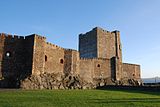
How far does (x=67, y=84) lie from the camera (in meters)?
28.3

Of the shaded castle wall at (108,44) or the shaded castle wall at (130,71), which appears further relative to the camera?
the shaded castle wall at (108,44)

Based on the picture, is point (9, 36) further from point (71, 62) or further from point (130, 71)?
point (130, 71)

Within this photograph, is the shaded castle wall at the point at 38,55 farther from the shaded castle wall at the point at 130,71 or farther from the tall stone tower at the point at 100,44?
the shaded castle wall at the point at 130,71

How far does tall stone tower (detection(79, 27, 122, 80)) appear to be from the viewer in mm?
41500

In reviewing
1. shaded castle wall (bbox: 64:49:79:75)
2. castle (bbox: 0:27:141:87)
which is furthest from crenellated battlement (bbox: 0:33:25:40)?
shaded castle wall (bbox: 64:49:79:75)

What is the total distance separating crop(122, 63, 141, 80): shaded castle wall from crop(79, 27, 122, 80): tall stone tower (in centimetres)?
152

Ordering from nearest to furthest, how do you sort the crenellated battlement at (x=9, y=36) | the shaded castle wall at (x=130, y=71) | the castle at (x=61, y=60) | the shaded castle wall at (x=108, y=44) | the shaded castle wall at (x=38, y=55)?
the castle at (x=61, y=60), the crenellated battlement at (x=9, y=36), the shaded castle wall at (x=38, y=55), the shaded castle wall at (x=130, y=71), the shaded castle wall at (x=108, y=44)

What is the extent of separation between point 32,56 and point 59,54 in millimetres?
5292

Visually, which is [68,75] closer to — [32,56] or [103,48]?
[32,56]

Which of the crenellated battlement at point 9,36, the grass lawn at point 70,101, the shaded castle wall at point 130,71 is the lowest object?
the grass lawn at point 70,101

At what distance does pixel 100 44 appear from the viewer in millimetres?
41656

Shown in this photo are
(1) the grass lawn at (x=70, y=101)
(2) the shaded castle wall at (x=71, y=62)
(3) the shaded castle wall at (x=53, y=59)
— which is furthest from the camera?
(2) the shaded castle wall at (x=71, y=62)

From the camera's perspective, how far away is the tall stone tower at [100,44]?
41.5 meters

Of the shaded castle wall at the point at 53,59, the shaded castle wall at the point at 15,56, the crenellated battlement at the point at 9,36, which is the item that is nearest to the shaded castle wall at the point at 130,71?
the shaded castle wall at the point at 53,59
